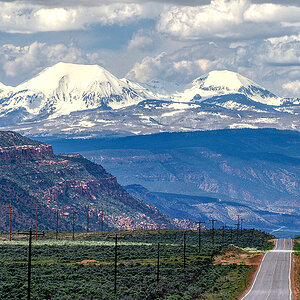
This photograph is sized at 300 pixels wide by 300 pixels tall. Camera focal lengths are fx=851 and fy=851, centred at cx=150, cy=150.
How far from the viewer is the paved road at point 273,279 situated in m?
107

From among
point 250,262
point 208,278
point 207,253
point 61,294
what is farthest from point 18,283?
point 207,253

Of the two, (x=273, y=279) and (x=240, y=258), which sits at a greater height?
(x=240, y=258)

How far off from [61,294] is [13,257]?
1806 inches

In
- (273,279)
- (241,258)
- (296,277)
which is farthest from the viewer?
(241,258)

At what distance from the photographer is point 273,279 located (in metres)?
123

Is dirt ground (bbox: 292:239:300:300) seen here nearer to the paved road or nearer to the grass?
the paved road

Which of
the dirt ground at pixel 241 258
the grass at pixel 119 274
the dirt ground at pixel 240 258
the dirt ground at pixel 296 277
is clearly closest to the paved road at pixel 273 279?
the dirt ground at pixel 296 277

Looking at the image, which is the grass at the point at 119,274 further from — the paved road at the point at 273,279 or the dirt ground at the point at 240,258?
the dirt ground at the point at 240,258

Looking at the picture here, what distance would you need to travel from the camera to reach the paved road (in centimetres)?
10728

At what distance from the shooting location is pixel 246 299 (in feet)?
341

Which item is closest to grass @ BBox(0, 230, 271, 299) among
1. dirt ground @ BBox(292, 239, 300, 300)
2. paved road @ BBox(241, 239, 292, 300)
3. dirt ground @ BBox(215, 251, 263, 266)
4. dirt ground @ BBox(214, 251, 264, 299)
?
paved road @ BBox(241, 239, 292, 300)

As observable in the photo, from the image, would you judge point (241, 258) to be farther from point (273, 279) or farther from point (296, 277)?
point (273, 279)

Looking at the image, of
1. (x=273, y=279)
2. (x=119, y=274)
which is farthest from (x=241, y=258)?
(x=119, y=274)

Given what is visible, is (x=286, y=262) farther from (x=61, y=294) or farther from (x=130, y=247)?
(x=61, y=294)
